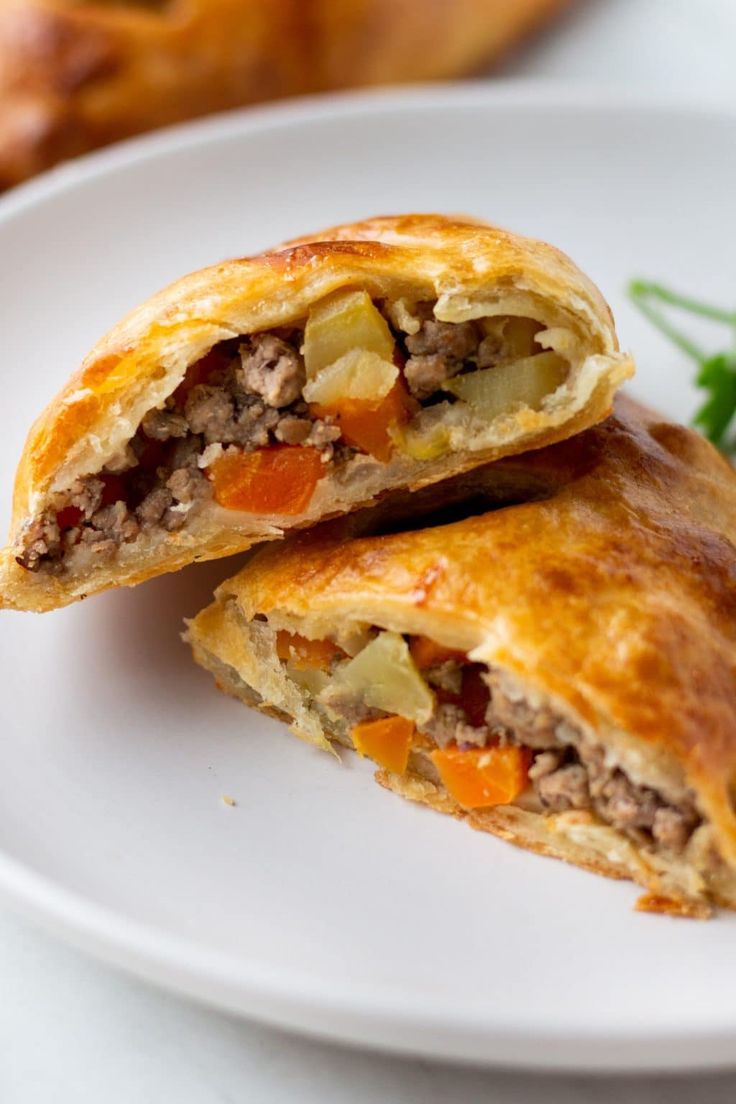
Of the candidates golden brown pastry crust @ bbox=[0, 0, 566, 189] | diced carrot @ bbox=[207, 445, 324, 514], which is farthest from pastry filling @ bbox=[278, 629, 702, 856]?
golden brown pastry crust @ bbox=[0, 0, 566, 189]

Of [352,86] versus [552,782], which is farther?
[352,86]

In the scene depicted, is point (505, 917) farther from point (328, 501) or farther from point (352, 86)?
point (352, 86)

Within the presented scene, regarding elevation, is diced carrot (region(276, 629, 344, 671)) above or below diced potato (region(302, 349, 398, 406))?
below

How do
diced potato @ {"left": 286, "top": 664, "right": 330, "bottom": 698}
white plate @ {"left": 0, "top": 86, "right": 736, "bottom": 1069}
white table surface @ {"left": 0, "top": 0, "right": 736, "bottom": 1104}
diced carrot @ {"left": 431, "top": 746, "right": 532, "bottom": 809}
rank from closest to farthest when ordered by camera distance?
white plate @ {"left": 0, "top": 86, "right": 736, "bottom": 1069}
white table surface @ {"left": 0, "top": 0, "right": 736, "bottom": 1104}
diced carrot @ {"left": 431, "top": 746, "right": 532, "bottom": 809}
diced potato @ {"left": 286, "top": 664, "right": 330, "bottom": 698}

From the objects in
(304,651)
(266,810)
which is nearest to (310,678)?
(304,651)

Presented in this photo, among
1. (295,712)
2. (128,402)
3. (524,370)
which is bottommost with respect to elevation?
(295,712)

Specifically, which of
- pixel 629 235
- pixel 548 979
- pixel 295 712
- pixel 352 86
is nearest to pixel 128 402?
pixel 295 712

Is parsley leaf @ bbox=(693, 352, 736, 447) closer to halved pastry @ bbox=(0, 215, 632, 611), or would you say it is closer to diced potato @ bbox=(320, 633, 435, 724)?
halved pastry @ bbox=(0, 215, 632, 611)

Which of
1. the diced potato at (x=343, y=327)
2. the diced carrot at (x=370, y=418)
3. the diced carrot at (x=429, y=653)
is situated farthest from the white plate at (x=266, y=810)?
the diced potato at (x=343, y=327)
